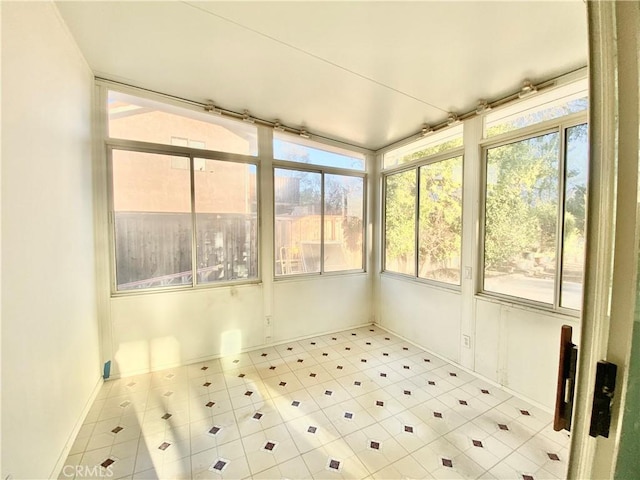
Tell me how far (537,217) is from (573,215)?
26cm

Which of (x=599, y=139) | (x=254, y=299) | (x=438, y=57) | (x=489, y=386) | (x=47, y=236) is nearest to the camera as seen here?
(x=599, y=139)

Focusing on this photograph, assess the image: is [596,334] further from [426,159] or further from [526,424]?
[426,159]

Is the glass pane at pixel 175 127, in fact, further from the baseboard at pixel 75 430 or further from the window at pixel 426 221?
the baseboard at pixel 75 430

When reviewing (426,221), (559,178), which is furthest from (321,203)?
(559,178)

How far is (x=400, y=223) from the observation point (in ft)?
12.9

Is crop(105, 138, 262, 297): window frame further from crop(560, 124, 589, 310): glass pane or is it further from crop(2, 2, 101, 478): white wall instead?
crop(560, 124, 589, 310): glass pane

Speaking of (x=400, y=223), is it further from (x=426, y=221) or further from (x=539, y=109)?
(x=539, y=109)

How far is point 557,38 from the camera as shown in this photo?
1.80 m

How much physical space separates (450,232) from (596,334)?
2.85m

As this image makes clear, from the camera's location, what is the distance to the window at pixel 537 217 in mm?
2209

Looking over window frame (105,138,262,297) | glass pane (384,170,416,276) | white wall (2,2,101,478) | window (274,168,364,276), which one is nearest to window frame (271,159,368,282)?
window (274,168,364,276)

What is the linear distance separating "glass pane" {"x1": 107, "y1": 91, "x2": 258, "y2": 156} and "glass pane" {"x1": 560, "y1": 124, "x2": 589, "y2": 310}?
326cm

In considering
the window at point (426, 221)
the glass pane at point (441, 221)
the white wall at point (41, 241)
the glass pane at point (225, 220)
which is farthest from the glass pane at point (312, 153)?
the white wall at point (41, 241)

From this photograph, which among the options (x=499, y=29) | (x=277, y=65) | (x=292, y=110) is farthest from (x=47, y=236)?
(x=499, y=29)
